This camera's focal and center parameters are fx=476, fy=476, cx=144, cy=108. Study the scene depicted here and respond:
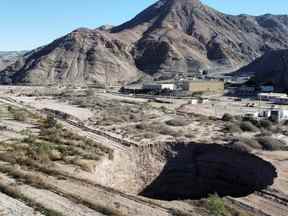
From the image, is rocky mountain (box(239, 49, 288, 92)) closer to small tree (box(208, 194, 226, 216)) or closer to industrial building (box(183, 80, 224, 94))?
industrial building (box(183, 80, 224, 94))

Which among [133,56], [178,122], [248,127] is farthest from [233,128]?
[133,56]

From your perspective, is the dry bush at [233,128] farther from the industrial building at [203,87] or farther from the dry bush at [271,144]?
the industrial building at [203,87]

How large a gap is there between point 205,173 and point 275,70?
80.3 m

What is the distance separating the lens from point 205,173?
1382 inches

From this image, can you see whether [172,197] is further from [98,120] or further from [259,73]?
[259,73]

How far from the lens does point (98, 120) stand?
174 feet

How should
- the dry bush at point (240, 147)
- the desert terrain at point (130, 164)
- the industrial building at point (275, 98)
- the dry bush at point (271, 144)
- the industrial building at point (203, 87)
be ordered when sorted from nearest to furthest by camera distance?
the desert terrain at point (130, 164)
the dry bush at point (240, 147)
the dry bush at point (271, 144)
the industrial building at point (275, 98)
the industrial building at point (203, 87)

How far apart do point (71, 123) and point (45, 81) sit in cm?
9942

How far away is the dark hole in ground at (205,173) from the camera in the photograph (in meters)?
31.5

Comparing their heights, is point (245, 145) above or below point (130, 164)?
above

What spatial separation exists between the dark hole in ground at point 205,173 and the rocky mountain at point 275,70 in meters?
64.8

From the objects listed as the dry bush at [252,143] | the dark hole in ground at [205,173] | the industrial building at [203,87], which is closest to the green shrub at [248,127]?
the dry bush at [252,143]

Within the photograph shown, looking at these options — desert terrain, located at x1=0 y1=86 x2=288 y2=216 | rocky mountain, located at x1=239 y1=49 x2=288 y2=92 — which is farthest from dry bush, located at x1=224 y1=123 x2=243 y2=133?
rocky mountain, located at x1=239 y1=49 x2=288 y2=92

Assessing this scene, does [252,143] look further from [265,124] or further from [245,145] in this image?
[265,124]
